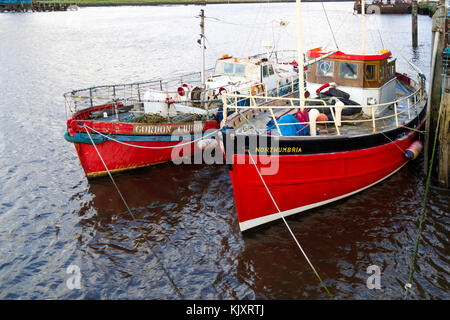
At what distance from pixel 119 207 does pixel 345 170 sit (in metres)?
7.94

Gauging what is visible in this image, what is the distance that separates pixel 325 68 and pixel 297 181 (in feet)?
18.7

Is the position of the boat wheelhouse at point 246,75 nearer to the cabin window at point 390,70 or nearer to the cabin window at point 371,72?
the cabin window at point 390,70

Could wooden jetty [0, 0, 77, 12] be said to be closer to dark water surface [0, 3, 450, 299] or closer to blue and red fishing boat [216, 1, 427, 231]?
dark water surface [0, 3, 450, 299]

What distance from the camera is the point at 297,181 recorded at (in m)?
12.7

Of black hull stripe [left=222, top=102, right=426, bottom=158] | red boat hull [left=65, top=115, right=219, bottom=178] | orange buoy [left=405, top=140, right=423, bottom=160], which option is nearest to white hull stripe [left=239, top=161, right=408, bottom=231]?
black hull stripe [left=222, top=102, right=426, bottom=158]

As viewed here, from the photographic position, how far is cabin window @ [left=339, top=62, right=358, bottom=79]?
15.6m

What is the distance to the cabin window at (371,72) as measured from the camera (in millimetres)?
15562

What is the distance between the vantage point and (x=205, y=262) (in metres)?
11.6

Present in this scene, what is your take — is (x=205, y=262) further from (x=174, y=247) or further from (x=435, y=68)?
(x=435, y=68)

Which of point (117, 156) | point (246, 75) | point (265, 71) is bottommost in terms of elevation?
point (117, 156)

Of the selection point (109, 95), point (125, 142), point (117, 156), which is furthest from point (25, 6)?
point (125, 142)

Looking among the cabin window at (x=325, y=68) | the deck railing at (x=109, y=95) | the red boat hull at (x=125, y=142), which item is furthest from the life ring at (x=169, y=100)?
the cabin window at (x=325, y=68)

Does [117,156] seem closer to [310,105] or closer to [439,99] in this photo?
[310,105]
